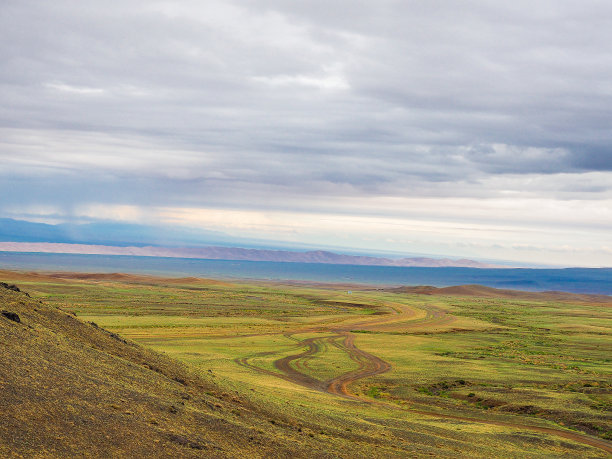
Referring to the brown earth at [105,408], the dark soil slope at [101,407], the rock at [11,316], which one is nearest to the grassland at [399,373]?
the brown earth at [105,408]

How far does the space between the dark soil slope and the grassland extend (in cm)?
279

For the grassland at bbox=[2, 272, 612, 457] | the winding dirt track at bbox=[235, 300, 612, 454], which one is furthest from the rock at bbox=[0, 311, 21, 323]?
the winding dirt track at bbox=[235, 300, 612, 454]

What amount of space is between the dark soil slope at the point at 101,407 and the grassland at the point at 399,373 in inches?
110

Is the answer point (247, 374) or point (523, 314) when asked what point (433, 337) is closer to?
point (247, 374)

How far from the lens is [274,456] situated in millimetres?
20469

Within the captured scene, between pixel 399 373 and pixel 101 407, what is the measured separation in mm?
37270

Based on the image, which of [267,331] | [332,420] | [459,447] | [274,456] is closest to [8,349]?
[274,456]

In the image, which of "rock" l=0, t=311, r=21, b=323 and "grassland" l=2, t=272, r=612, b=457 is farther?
"grassland" l=2, t=272, r=612, b=457

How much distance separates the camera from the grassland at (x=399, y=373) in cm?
2931

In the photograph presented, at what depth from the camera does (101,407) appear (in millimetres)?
20344

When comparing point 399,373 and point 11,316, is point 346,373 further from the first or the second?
point 11,316

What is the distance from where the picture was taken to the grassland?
29312mm

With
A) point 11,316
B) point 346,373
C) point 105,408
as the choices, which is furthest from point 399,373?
point 105,408

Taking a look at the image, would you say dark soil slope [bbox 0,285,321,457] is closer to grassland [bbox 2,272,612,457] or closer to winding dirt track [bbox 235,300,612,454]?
grassland [bbox 2,272,612,457]
